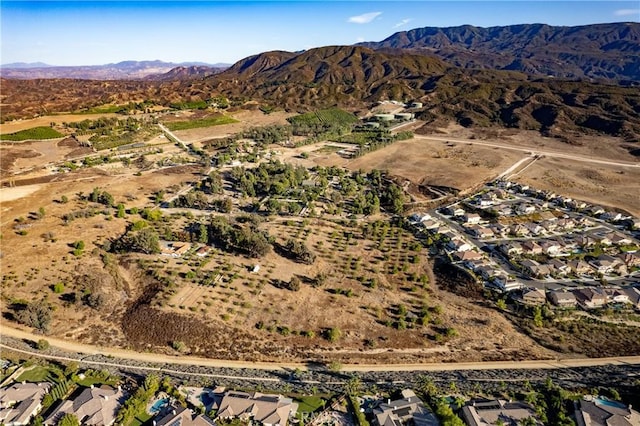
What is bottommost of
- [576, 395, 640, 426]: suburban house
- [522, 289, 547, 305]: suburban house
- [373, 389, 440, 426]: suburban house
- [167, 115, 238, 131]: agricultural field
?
[373, 389, 440, 426]: suburban house

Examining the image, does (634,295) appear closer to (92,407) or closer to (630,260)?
(630,260)

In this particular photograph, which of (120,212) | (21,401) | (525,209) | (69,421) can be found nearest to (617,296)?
(525,209)

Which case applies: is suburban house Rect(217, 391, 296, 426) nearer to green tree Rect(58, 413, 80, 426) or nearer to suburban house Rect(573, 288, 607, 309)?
green tree Rect(58, 413, 80, 426)

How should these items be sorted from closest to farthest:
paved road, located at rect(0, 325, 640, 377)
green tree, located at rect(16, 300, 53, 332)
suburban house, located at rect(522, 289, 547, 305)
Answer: paved road, located at rect(0, 325, 640, 377) < green tree, located at rect(16, 300, 53, 332) < suburban house, located at rect(522, 289, 547, 305)

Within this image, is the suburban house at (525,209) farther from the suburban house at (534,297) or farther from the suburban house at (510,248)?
the suburban house at (534,297)

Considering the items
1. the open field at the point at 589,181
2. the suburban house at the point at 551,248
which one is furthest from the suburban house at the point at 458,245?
the open field at the point at 589,181

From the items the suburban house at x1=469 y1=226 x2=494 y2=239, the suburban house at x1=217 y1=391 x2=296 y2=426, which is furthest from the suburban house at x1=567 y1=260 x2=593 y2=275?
the suburban house at x1=217 y1=391 x2=296 y2=426

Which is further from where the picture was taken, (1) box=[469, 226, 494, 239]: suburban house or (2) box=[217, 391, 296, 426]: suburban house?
(1) box=[469, 226, 494, 239]: suburban house
